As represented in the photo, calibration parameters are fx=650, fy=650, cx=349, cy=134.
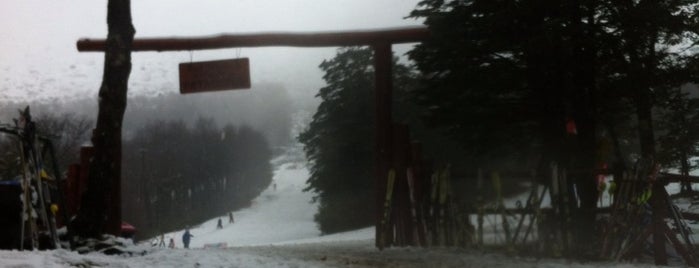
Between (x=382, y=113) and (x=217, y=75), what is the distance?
3.59 m

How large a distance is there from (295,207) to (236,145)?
23.2 metres

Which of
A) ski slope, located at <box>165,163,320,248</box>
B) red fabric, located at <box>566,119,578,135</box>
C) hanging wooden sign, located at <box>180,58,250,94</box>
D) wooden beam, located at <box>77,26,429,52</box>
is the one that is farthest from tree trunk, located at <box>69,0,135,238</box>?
ski slope, located at <box>165,163,320,248</box>

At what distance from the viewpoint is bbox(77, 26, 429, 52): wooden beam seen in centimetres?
1305

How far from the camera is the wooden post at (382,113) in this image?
12.9 metres

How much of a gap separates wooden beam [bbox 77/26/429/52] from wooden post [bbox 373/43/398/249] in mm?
277

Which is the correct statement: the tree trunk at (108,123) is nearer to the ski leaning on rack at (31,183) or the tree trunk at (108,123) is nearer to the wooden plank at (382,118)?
the ski leaning on rack at (31,183)

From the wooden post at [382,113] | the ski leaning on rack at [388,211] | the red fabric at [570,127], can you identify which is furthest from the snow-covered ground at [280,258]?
the red fabric at [570,127]

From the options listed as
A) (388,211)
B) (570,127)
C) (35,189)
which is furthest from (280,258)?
(570,127)

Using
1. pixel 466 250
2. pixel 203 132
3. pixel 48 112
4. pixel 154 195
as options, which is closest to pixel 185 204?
pixel 154 195

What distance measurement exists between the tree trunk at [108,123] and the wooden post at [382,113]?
18.3ft

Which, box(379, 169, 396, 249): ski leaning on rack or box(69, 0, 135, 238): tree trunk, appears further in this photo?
box(379, 169, 396, 249): ski leaning on rack

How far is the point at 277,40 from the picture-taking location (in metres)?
13.2

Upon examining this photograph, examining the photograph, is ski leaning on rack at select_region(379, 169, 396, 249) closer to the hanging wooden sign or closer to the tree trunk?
the hanging wooden sign

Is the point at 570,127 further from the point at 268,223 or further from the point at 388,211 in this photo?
the point at 268,223
